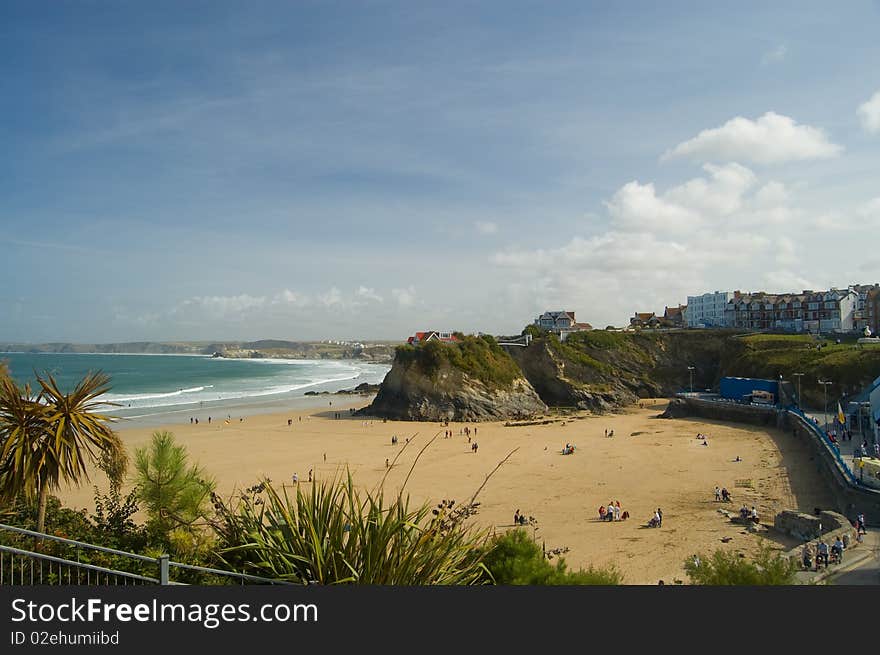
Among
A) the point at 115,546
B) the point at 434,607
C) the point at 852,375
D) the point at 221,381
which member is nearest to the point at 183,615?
the point at 434,607

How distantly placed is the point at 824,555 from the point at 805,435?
21.3m

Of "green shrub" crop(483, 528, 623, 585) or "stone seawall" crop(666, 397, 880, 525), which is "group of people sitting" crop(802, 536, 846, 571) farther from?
"green shrub" crop(483, 528, 623, 585)

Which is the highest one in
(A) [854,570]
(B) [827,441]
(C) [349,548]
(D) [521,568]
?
(C) [349,548]

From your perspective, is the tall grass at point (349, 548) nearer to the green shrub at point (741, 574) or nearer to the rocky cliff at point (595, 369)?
the green shrub at point (741, 574)

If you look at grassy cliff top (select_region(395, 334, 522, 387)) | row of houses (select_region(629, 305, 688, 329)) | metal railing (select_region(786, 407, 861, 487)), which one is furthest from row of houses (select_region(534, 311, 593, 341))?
metal railing (select_region(786, 407, 861, 487))

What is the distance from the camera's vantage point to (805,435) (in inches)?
1208

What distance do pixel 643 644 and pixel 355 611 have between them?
1942 millimetres

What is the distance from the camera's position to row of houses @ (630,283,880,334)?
2901 inches

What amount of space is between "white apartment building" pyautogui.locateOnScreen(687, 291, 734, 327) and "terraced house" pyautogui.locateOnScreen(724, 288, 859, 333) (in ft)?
8.71

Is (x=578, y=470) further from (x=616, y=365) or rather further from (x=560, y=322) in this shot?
(x=560, y=322)

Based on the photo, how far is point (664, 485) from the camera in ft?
79.1

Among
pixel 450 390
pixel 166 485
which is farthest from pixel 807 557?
pixel 450 390

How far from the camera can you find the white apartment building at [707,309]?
93375 mm

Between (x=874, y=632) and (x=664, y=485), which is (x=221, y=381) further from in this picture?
(x=874, y=632)
